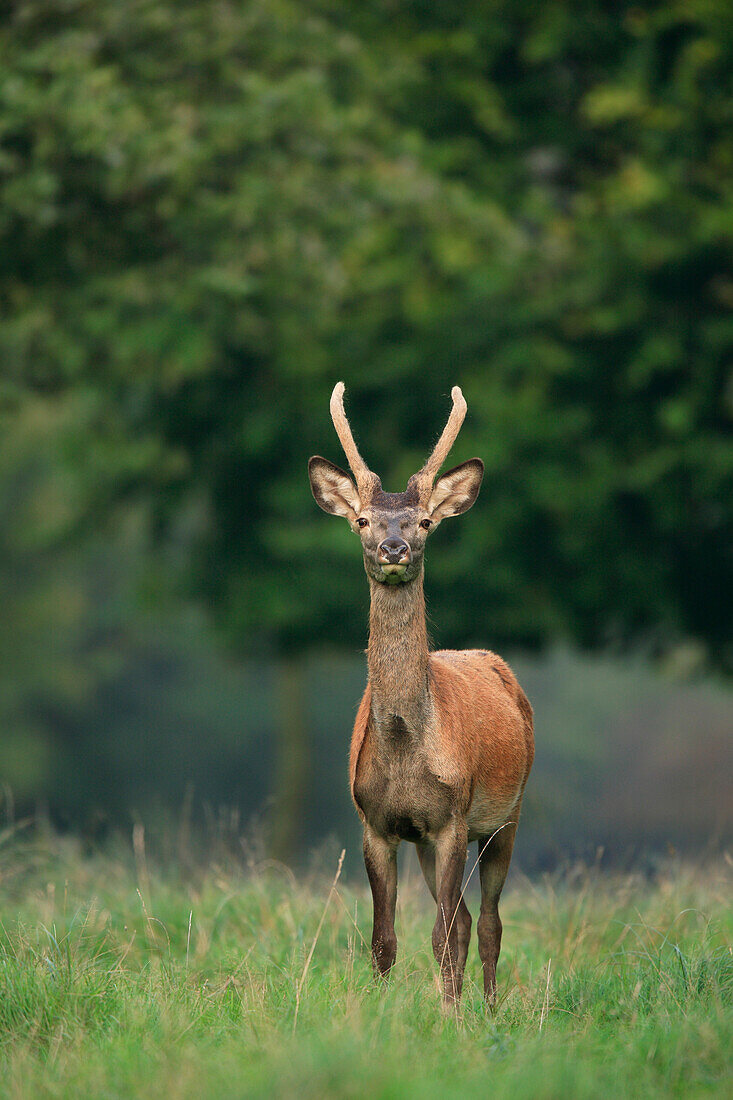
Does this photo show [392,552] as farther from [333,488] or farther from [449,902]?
[449,902]

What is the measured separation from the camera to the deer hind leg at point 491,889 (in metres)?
5.59

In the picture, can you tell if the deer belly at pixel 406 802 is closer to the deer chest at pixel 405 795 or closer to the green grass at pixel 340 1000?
the deer chest at pixel 405 795

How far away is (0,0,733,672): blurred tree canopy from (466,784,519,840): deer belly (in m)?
4.80

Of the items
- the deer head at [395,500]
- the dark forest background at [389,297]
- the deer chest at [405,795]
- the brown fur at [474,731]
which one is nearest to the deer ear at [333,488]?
the deer head at [395,500]

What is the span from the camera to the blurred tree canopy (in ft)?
34.0

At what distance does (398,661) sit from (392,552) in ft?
1.61

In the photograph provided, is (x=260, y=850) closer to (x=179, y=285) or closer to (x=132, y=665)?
(x=179, y=285)

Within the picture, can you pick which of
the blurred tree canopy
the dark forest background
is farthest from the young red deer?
the blurred tree canopy

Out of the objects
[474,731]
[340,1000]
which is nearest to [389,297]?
[474,731]

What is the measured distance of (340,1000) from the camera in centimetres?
466

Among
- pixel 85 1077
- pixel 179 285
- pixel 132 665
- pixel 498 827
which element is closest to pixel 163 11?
pixel 179 285

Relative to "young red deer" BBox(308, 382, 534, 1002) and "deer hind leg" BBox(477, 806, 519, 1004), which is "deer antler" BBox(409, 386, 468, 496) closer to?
"young red deer" BBox(308, 382, 534, 1002)

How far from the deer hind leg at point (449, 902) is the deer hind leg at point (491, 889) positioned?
1.27 ft

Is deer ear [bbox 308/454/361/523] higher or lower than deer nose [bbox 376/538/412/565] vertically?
higher
